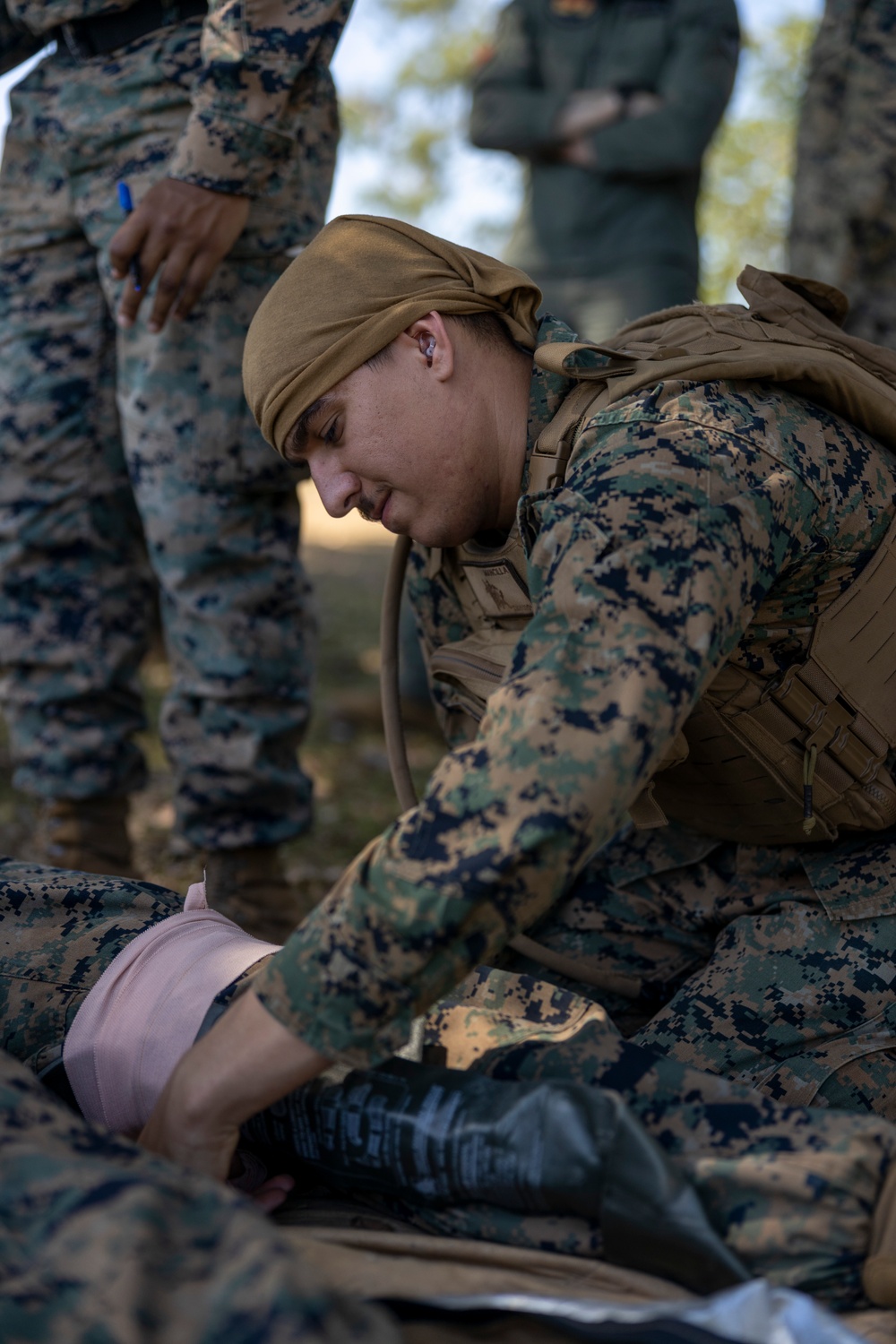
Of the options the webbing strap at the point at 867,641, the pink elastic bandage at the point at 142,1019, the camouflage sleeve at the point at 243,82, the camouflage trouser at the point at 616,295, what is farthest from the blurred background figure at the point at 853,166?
the pink elastic bandage at the point at 142,1019

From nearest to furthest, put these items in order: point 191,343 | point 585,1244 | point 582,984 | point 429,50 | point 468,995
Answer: point 585,1244
point 468,995
point 582,984
point 191,343
point 429,50

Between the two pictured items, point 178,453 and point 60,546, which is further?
point 60,546

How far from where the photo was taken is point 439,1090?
5.09 feet

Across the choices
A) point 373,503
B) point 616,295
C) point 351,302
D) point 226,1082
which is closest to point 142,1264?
point 226,1082

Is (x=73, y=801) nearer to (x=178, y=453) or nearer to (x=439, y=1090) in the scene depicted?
(x=178, y=453)

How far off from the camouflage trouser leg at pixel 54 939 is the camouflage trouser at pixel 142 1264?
0.50 metres

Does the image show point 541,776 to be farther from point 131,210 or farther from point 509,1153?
point 131,210

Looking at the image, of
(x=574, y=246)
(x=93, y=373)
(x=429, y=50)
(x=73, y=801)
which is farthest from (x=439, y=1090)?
(x=429, y=50)

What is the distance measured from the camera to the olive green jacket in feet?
15.9

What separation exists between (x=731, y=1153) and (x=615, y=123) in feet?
14.4

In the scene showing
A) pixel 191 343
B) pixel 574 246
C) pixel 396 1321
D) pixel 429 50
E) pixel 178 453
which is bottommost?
pixel 429 50

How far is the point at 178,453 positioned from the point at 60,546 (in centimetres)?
49

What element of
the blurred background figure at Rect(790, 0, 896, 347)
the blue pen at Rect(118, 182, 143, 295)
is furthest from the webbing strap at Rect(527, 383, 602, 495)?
the blurred background figure at Rect(790, 0, 896, 347)

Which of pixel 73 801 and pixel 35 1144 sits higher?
pixel 35 1144
